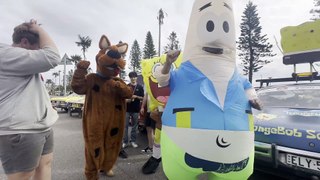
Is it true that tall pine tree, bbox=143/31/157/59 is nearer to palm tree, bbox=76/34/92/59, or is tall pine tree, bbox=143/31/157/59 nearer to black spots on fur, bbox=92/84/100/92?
palm tree, bbox=76/34/92/59

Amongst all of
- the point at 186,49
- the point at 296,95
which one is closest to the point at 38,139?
the point at 186,49

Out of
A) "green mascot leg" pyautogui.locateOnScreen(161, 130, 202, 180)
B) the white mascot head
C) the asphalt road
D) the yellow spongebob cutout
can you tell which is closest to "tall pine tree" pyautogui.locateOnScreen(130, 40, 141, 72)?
the asphalt road

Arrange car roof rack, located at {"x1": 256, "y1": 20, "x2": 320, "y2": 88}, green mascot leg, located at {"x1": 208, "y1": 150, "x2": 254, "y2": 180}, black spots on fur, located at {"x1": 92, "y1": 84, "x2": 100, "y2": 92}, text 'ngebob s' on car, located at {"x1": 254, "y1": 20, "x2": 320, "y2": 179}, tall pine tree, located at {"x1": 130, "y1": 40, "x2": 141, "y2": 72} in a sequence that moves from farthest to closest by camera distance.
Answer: tall pine tree, located at {"x1": 130, "y1": 40, "x2": 141, "y2": 72} < car roof rack, located at {"x1": 256, "y1": 20, "x2": 320, "y2": 88} < black spots on fur, located at {"x1": 92, "y1": 84, "x2": 100, "y2": 92} < text 'ngebob s' on car, located at {"x1": 254, "y1": 20, "x2": 320, "y2": 179} < green mascot leg, located at {"x1": 208, "y1": 150, "x2": 254, "y2": 180}

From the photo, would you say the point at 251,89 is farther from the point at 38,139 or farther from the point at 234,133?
the point at 38,139

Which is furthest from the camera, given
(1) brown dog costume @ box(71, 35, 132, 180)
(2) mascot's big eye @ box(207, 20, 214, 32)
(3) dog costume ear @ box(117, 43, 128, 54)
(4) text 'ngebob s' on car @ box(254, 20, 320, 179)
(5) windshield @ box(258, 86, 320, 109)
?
(5) windshield @ box(258, 86, 320, 109)

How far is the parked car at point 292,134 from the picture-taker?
121 inches

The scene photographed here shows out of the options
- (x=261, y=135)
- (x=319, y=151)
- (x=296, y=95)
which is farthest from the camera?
(x=296, y=95)

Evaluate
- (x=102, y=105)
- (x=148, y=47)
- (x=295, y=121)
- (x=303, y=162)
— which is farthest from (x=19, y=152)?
(x=148, y=47)

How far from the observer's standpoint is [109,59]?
3461mm

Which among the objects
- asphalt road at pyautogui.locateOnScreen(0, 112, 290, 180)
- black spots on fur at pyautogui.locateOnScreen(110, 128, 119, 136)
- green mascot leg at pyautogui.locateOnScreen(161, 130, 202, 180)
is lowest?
asphalt road at pyautogui.locateOnScreen(0, 112, 290, 180)

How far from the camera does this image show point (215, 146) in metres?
2.30

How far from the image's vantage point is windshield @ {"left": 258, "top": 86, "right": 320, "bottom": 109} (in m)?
3.94

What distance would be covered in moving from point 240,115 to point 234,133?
20cm

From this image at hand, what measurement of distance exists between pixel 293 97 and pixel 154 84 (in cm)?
216
